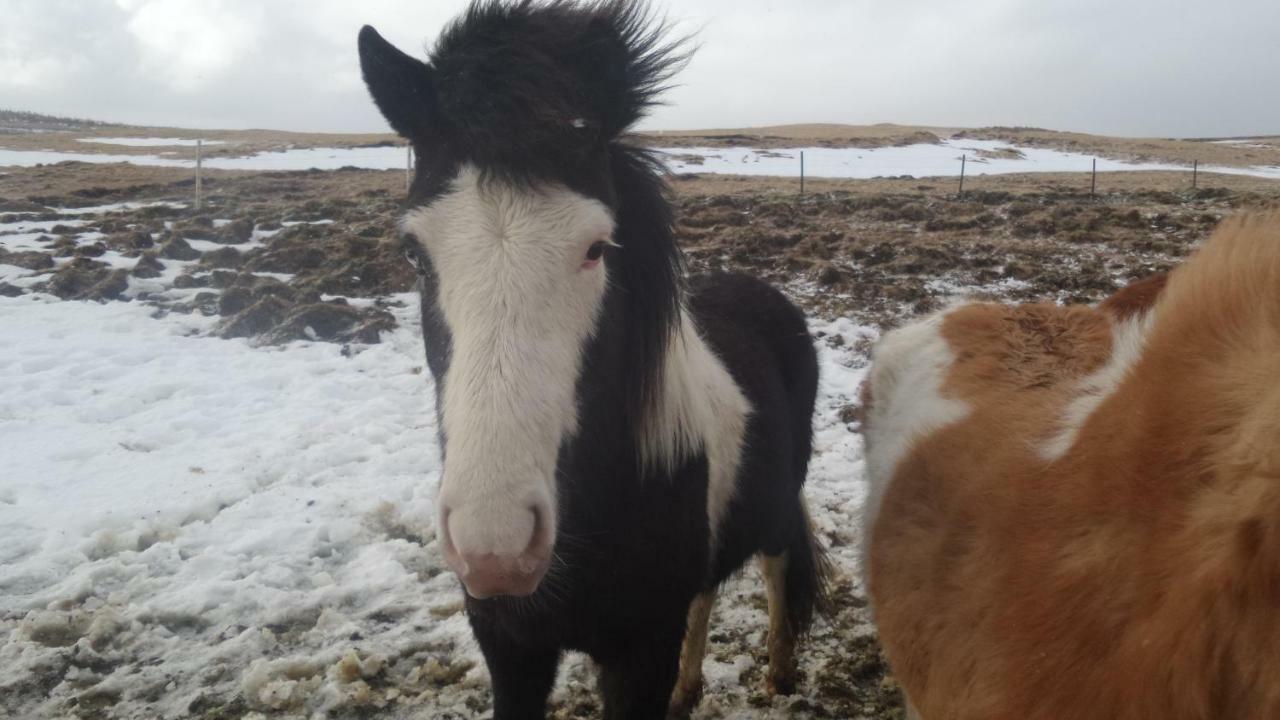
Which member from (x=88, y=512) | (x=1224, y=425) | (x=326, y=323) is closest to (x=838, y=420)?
(x=1224, y=425)

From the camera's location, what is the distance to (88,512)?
3943mm

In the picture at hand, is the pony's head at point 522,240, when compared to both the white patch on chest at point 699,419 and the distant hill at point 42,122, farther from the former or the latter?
the distant hill at point 42,122

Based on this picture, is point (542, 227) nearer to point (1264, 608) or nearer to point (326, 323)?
point (1264, 608)

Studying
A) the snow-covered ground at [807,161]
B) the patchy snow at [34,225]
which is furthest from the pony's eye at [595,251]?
the snow-covered ground at [807,161]

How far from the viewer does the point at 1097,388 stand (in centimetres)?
162

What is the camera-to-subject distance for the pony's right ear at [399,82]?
1.69 metres

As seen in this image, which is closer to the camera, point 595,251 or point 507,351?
point 507,351

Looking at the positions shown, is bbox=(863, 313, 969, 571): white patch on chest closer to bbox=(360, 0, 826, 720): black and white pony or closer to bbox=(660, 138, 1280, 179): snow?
bbox=(360, 0, 826, 720): black and white pony

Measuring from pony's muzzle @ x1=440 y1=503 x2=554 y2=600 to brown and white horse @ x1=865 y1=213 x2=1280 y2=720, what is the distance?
91cm

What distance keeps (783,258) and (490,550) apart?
8945mm

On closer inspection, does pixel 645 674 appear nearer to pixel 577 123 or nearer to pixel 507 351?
pixel 507 351

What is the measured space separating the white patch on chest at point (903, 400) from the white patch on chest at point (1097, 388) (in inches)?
14.8

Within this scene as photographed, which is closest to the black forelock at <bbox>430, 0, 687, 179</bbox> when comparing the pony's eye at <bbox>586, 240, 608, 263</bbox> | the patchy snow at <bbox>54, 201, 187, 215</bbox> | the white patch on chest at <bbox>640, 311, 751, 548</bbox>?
the pony's eye at <bbox>586, 240, 608, 263</bbox>

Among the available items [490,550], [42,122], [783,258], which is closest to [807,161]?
[783,258]
